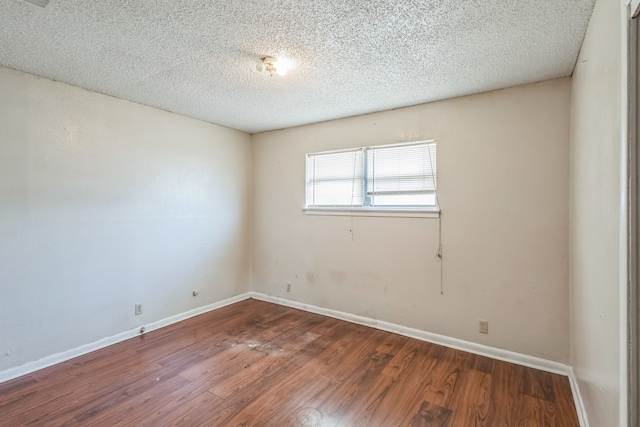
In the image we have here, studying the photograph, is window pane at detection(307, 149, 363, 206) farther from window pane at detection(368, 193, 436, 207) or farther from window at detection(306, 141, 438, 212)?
window pane at detection(368, 193, 436, 207)

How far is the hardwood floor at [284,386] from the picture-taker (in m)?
1.94

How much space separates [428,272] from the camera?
3.07 meters

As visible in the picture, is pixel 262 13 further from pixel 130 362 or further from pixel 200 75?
pixel 130 362

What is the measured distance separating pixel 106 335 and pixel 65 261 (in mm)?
815

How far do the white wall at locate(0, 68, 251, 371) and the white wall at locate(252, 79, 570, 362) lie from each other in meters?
1.33

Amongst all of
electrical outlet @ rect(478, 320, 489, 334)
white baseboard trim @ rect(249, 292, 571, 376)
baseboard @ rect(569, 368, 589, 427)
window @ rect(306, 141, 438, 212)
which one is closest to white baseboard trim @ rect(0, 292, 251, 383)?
white baseboard trim @ rect(249, 292, 571, 376)

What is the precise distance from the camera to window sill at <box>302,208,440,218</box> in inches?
121

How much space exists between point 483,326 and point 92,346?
11.7 feet

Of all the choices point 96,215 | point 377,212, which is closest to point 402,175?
point 377,212

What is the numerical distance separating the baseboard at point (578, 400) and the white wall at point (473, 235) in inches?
7.8

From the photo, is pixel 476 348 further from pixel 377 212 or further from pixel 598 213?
pixel 598 213

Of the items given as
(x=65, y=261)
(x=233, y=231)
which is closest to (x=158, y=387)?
(x=65, y=261)

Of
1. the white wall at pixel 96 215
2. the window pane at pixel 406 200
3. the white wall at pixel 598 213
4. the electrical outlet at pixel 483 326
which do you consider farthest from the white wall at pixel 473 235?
the white wall at pixel 96 215

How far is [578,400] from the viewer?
2.03 m
